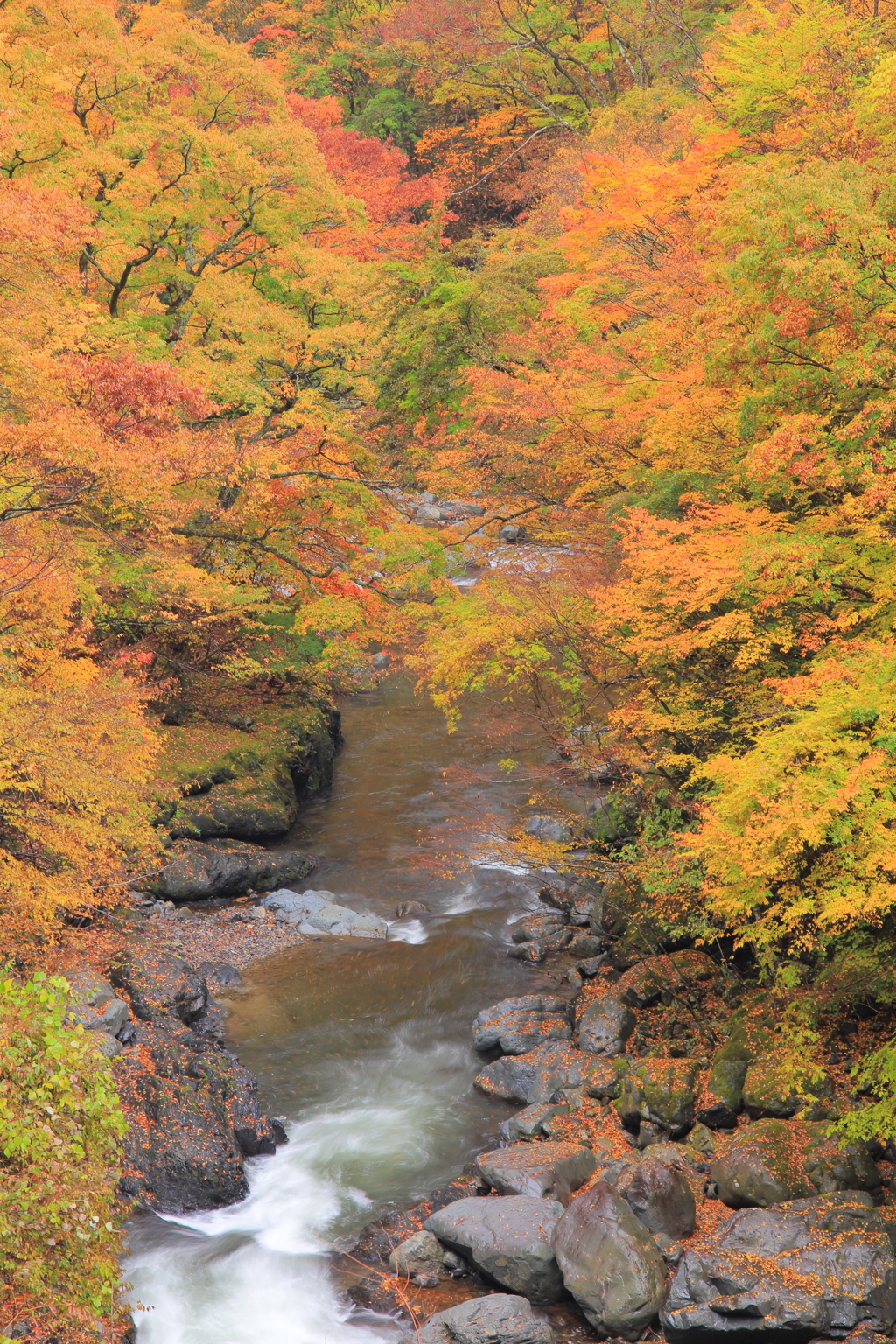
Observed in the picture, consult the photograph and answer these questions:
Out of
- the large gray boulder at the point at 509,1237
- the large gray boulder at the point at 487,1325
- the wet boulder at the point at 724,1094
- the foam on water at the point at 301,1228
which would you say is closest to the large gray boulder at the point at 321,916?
the foam on water at the point at 301,1228

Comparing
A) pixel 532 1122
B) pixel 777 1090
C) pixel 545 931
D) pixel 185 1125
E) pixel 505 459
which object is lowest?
pixel 545 931

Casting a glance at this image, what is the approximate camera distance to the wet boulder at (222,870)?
14.5 metres

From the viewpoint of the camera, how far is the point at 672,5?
2967cm

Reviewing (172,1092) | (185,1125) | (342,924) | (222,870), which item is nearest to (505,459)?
(342,924)

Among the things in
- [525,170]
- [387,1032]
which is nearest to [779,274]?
[387,1032]

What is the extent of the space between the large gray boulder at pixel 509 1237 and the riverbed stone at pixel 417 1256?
10cm

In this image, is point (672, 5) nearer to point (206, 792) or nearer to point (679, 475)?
point (679, 475)

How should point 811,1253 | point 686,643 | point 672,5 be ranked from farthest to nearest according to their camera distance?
point 672,5, point 686,643, point 811,1253

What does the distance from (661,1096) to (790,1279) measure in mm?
2620

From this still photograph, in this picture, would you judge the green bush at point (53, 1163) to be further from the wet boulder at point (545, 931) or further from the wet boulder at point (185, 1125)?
the wet boulder at point (545, 931)

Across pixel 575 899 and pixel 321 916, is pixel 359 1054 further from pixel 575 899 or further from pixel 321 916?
pixel 575 899

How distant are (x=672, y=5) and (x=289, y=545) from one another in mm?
24693

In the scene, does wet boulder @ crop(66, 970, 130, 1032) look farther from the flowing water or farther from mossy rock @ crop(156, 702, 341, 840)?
mossy rock @ crop(156, 702, 341, 840)

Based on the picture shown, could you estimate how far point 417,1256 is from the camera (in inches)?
312
